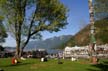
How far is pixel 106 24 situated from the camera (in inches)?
2552

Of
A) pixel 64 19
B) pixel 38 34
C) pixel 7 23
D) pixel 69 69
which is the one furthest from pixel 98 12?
pixel 69 69

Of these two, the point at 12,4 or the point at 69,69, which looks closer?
the point at 69,69

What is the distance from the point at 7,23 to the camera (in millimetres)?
64125

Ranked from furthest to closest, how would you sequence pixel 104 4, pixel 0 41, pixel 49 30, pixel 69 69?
pixel 0 41, pixel 49 30, pixel 104 4, pixel 69 69

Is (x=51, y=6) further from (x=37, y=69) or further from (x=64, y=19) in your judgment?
(x=37, y=69)

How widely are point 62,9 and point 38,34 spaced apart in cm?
788

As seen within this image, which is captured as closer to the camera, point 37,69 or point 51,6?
point 37,69

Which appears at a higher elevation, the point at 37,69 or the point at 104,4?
the point at 104,4

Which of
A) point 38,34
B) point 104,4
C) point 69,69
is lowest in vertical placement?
point 69,69

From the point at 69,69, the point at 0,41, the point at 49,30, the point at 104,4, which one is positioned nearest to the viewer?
the point at 69,69

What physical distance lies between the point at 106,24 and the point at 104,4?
5.13 meters

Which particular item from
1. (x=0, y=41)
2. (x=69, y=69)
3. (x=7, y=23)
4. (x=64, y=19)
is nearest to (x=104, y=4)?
(x=64, y=19)

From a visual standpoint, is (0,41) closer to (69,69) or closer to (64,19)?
(64,19)

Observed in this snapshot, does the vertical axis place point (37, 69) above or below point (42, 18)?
below
